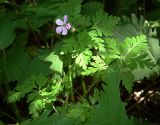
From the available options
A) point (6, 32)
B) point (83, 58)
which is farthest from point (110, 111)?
point (6, 32)

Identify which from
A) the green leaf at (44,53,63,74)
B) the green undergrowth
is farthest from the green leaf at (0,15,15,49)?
the green leaf at (44,53,63,74)

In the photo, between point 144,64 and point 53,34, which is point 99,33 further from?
point 53,34

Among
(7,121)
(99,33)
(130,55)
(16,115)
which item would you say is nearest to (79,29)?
(99,33)

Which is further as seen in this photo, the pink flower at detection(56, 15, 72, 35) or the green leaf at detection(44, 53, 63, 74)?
the green leaf at detection(44, 53, 63, 74)

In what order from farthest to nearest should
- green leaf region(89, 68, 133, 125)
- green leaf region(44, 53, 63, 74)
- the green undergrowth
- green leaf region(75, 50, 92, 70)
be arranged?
green leaf region(44, 53, 63, 74) → green leaf region(75, 50, 92, 70) → the green undergrowth → green leaf region(89, 68, 133, 125)

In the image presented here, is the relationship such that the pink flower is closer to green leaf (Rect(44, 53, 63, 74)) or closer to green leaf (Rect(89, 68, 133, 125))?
green leaf (Rect(44, 53, 63, 74))

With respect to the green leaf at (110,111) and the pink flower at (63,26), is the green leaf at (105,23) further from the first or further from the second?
the green leaf at (110,111)

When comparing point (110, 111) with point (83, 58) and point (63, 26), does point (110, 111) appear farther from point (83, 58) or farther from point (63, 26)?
point (63, 26)

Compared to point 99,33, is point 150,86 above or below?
below

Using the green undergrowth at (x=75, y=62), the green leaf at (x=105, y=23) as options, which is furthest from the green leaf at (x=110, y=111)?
the green leaf at (x=105, y=23)
